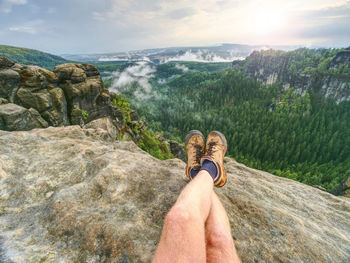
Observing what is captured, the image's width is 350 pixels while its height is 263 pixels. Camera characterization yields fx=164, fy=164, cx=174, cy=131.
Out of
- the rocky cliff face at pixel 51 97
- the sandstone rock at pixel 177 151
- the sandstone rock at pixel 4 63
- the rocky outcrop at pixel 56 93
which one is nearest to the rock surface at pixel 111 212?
the rocky cliff face at pixel 51 97

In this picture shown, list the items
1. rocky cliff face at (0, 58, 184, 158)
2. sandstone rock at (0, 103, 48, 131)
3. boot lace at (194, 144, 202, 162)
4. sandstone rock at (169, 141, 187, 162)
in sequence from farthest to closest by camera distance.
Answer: sandstone rock at (169, 141, 187, 162) < rocky cliff face at (0, 58, 184, 158) < sandstone rock at (0, 103, 48, 131) < boot lace at (194, 144, 202, 162)

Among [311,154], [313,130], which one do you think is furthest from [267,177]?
[313,130]

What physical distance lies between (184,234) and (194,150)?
16.0ft

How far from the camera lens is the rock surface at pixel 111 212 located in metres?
2.97

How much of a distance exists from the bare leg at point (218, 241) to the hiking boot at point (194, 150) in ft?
7.60

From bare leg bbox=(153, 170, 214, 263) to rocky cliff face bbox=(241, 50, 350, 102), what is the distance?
503ft

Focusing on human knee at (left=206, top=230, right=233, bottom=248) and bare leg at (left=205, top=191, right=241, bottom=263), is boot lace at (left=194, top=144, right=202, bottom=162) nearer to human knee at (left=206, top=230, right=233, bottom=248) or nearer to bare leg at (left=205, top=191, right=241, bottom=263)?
bare leg at (left=205, top=191, right=241, bottom=263)

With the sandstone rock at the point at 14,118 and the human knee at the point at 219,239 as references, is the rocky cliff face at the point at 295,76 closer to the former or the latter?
the human knee at the point at 219,239

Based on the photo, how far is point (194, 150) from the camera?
7.11m

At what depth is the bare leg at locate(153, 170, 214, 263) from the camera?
218 cm

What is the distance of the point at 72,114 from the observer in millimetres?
17219

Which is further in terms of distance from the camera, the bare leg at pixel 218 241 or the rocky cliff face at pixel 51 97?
the rocky cliff face at pixel 51 97

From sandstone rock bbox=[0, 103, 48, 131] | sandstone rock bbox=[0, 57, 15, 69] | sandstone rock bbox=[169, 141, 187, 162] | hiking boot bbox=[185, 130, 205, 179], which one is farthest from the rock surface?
sandstone rock bbox=[169, 141, 187, 162]

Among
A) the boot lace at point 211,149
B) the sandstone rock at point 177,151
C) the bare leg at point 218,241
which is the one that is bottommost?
the sandstone rock at point 177,151
